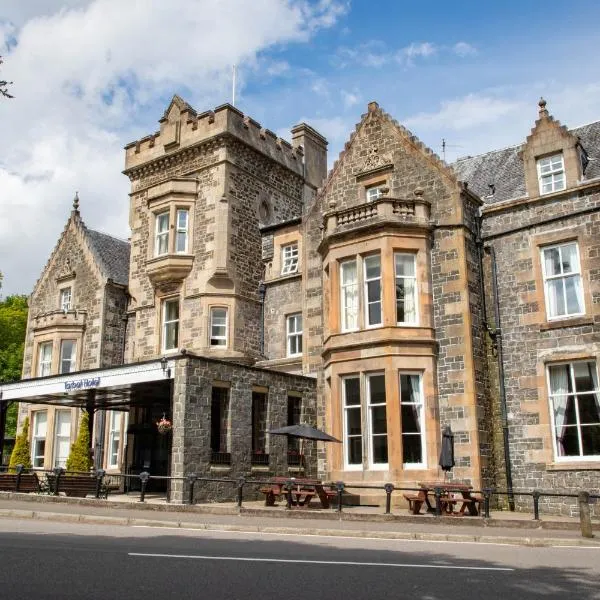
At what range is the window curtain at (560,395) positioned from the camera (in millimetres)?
19266

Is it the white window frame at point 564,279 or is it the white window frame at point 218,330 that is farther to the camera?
the white window frame at point 218,330

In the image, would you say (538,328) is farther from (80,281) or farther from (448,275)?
(80,281)

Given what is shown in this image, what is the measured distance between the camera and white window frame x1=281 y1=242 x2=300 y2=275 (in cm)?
2712

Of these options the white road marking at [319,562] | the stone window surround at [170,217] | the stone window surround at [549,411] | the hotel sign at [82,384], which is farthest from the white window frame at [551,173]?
the hotel sign at [82,384]

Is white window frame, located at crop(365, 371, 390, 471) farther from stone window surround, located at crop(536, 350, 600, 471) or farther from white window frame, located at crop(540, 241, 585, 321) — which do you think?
white window frame, located at crop(540, 241, 585, 321)

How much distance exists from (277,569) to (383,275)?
13211 millimetres

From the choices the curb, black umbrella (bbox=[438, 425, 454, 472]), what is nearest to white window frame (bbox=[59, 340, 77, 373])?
the curb

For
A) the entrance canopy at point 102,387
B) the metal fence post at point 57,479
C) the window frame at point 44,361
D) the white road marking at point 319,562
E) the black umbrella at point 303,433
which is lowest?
the white road marking at point 319,562

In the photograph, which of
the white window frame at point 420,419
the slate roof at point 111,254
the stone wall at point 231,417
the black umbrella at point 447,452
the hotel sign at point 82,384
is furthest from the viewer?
the slate roof at point 111,254

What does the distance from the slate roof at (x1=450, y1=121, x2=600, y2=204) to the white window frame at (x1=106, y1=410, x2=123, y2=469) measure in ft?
54.5

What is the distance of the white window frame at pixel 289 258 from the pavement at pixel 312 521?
1106cm

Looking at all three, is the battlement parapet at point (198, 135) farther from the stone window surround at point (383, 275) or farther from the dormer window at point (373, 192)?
the stone window surround at point (383, 275)

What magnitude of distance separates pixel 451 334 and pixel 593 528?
22.2 feet

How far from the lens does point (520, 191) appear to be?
2169cm
